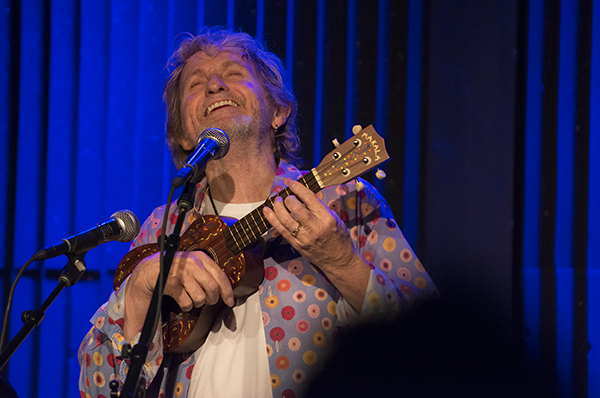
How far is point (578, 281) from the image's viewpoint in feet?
6.83

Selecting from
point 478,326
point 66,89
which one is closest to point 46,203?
point 66,89

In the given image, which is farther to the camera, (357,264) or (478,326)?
(357,264)

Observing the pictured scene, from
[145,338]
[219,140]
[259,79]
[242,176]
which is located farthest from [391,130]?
[145,338]

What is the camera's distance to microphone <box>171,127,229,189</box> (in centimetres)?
101

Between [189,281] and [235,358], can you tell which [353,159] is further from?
[235,358]

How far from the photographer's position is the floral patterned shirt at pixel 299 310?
1.33 metres

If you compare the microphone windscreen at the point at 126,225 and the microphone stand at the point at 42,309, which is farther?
the microphone windscreen at the point at 126,225

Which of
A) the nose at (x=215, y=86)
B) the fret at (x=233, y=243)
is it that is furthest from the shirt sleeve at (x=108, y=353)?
the nose at (x=215, y=86)

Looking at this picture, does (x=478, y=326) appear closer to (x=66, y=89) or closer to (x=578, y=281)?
(x=578, y=281)

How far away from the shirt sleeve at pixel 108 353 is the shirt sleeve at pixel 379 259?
58 cm

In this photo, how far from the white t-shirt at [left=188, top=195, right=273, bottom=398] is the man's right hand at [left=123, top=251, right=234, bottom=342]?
200 mm

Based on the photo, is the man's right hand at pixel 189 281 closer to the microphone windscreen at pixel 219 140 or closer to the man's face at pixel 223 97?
the microphone windscreen at pixel 219 140

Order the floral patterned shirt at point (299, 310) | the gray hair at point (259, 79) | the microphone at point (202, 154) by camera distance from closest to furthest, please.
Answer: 1. the microphone at point (202, 154)
2. the floral patterned shirt at point (299, 310)
3. the gray hair at point (259, 79)

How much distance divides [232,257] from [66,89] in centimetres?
166
